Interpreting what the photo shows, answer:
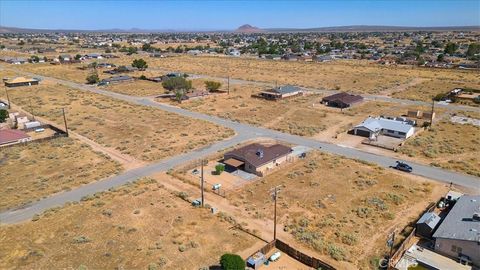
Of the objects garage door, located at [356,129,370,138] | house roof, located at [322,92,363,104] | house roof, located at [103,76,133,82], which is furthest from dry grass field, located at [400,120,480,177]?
house roof, located at [103,76,133,82]

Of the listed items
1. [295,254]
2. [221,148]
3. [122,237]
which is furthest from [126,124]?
[295,254]

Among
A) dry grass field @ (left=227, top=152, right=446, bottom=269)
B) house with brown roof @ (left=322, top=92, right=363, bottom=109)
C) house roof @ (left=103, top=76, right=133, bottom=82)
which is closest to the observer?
dry grass field @ (left=227, top=152, right=446, bottom=269)

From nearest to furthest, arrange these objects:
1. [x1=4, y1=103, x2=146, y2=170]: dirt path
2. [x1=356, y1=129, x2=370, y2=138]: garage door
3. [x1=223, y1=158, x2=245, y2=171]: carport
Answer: [x1=223, y1=158, x2=245, y2=171]: carport
[x1=4, y1=103, x2=146, y2=170]: dirt path
[x1=356, y1=129, x2=370, y2=138]: garage door

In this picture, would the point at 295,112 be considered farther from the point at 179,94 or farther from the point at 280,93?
the point at 179,94

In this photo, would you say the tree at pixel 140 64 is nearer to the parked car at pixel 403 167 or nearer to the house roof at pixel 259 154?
the house roof at pixel 259 154

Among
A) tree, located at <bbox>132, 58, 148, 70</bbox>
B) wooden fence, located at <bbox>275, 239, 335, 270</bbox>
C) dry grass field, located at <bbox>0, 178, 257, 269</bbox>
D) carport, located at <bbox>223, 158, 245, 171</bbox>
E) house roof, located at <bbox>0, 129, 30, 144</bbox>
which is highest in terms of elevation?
tree, located at <bbox>132, 58, 148, 70</bbox>

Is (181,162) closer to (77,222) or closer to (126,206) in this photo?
(126,206)

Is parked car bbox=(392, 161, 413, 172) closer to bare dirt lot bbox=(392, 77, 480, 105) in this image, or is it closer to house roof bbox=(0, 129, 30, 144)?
bare dirt lot bbox=(392, 77, 480, 105)

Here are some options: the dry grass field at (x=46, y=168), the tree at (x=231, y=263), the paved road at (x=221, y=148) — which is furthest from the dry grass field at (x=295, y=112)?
the tree at (x=231, y=263)
